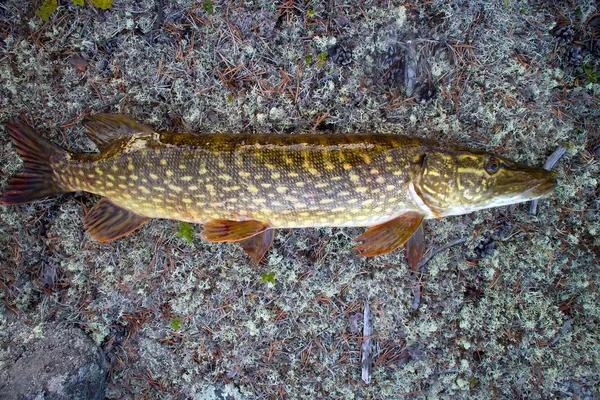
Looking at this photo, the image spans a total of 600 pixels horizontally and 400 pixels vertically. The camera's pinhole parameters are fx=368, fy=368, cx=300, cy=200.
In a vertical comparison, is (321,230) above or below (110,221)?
below

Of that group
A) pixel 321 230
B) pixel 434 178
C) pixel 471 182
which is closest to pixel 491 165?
pixel 471 182

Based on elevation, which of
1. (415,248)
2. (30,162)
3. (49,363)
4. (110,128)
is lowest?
(49,363)

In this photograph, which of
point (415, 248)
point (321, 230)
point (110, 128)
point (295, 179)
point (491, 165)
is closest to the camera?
point (295, 179)

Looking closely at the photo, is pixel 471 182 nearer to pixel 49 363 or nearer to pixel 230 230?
pixel 230 230

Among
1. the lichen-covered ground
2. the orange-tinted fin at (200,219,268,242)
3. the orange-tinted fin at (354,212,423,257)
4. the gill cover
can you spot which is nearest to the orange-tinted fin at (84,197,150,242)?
the lichen-covered ground

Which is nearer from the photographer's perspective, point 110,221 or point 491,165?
point 491,165

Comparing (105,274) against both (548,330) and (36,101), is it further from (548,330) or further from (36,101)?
(548,330)

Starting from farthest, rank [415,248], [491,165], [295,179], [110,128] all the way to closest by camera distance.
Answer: [415,248]
[110,128]
[491,165]
[295,179]
